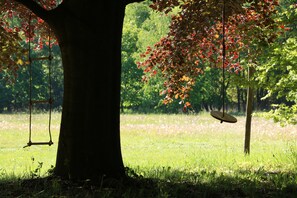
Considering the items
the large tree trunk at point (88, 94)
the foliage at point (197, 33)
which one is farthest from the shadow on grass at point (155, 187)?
the foliage at point (197, 33)

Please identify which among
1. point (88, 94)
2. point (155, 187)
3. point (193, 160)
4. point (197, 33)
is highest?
point (197, 33)

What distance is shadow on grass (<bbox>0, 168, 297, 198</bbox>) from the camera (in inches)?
242

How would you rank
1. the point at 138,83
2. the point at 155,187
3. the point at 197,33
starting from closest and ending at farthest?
1. the point at 155,187
2. the point at 197,33
3. the point at 138,83

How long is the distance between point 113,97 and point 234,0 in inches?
132

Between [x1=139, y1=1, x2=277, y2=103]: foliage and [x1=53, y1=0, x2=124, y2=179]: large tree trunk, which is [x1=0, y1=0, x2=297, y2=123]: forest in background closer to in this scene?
[x1=139, y1=1, x2=277, y2=103]: foliage

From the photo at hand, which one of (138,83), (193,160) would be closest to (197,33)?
(193,160)

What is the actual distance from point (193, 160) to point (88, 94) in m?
5.82

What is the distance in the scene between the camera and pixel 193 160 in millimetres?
12023

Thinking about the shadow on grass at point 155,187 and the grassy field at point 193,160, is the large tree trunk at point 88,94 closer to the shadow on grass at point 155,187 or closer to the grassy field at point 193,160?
the shadow on grass at point 155,187

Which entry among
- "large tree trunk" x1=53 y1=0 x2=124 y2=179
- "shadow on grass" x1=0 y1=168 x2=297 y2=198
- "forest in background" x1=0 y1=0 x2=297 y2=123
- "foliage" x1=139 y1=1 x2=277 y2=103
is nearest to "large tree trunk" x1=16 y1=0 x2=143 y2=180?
"large tree trunk" x1=53 y1=0 x2=124 y2=179

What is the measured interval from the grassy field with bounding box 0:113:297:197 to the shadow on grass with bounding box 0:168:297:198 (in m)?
0.01

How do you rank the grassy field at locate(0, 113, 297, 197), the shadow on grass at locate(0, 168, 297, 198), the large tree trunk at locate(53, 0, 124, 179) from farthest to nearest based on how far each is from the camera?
the grassy field at locate(0, 113, 297, 197), the large tree trunk at locate(53, 0, 124, 179), the shadow on grass at locate(0, 168, 297, 198)

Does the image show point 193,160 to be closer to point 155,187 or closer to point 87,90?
point 155,187

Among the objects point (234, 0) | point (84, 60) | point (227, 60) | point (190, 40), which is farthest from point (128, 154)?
point (84, 60)
